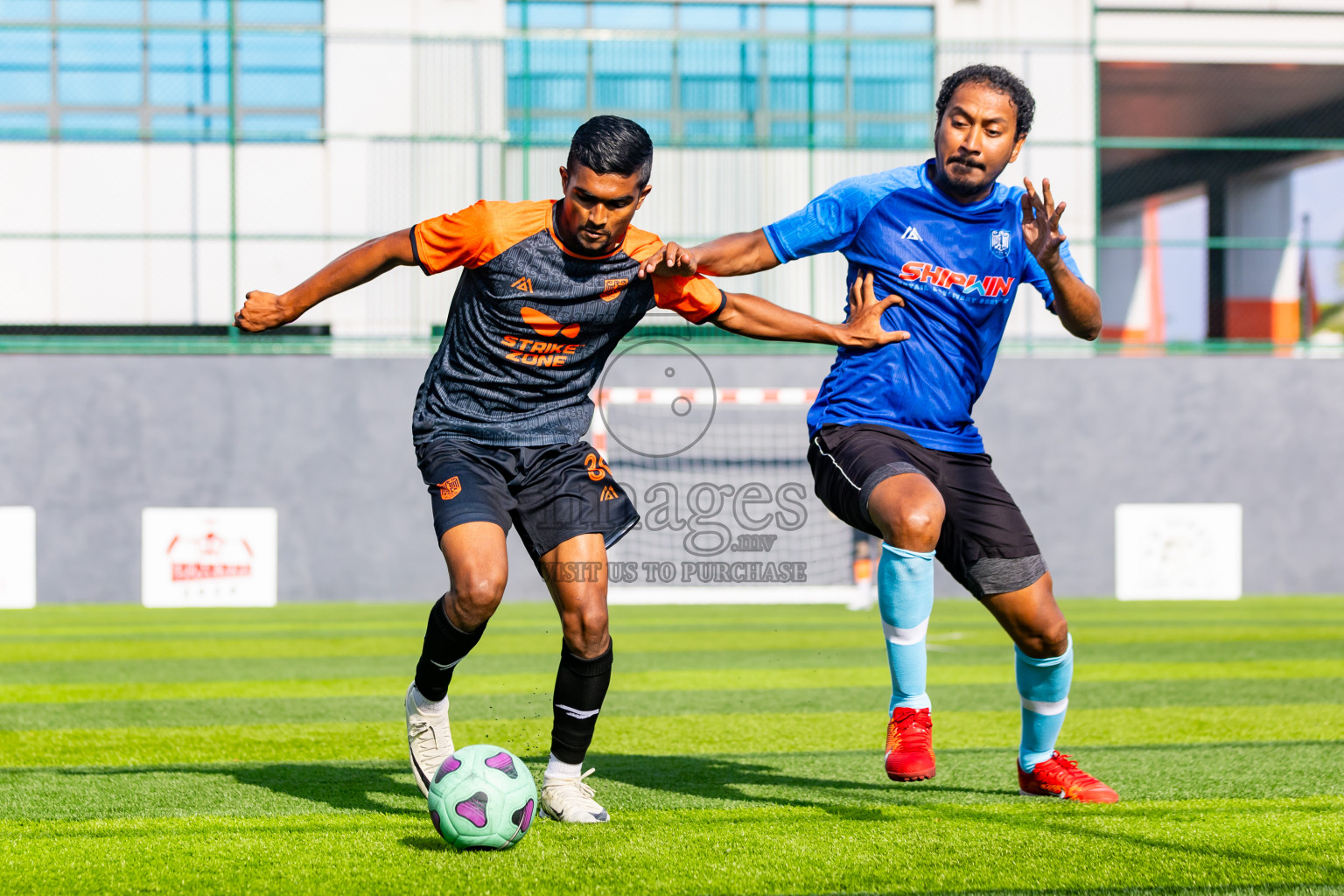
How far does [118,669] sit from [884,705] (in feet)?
17.6

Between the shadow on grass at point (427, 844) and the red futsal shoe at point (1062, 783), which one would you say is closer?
the shadow on grass at point (427, 844)

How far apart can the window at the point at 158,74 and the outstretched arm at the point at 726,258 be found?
1447 centimetres

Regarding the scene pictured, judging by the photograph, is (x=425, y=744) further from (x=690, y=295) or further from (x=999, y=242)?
(x=999, y=242)

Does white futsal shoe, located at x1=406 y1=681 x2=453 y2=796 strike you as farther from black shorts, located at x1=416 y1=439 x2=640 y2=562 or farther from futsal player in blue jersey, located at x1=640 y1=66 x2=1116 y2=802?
futsal player in blue jersey, located at x1=640 y1=66 x2=1116 y2=802

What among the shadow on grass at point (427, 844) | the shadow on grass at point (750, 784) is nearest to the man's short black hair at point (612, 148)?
the shadow on grass at point (427, 844)

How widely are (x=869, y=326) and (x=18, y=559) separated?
44.4 ft

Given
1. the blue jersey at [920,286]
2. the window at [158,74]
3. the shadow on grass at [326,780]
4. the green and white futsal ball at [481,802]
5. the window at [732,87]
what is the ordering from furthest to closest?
1. the window at [158,74]
2. the window at [732,87]
3. the shadow on grass at [326,780]
4. the blue jersey at [920,286]
5. the green and white futsal ball at [481,802]

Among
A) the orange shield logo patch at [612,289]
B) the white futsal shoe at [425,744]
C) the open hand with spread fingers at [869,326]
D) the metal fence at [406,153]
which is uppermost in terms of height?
the metal fence at [406,153]

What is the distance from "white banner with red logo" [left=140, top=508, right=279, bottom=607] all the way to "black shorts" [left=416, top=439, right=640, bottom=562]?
38.0 feet

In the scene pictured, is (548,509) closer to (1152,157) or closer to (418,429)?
(418,429)

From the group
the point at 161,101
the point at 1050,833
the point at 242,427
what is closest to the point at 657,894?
the point at 1050,833

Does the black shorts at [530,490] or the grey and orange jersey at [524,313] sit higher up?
the grey and orange jersey at [524,313]

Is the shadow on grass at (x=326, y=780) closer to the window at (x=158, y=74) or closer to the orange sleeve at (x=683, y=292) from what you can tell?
the orange sleeve at (x=683, y=292)

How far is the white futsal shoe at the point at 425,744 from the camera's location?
4297 millimetres
